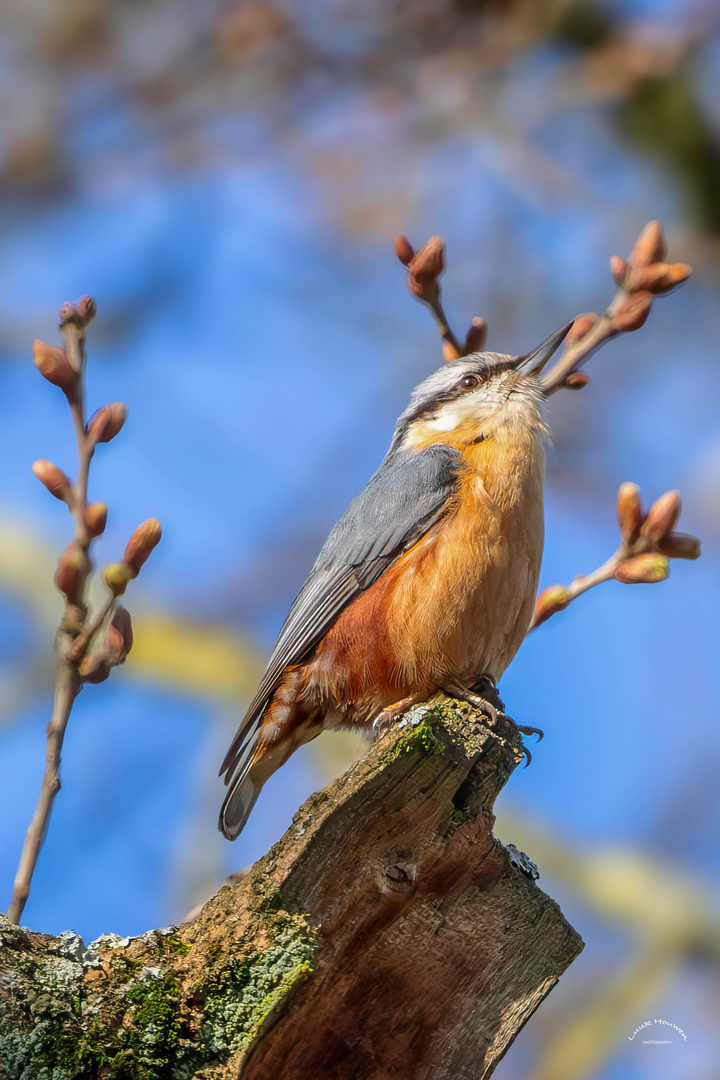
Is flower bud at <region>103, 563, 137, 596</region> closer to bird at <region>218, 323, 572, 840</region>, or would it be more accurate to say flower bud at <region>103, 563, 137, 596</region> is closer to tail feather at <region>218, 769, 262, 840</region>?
bird at <region>218, 323, 572, 840</region>

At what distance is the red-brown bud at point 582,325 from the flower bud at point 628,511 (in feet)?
1.52

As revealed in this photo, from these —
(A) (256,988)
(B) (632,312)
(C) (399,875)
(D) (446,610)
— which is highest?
(B) (632,312)

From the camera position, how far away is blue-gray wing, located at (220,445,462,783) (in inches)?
125

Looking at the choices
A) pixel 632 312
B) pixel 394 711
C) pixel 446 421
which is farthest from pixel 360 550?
pixel 632 312

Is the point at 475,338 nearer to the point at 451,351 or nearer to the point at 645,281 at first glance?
the point at 451,351

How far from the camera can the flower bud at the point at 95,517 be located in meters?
1.92

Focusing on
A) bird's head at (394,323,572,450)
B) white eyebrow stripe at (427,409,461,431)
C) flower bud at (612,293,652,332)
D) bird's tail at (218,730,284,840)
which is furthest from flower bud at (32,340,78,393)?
white eyebrow stripe at (427,409,461,431)

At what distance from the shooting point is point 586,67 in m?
5.16

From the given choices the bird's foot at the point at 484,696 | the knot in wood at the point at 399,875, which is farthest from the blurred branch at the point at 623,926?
the knot in wood at the point at 399,875

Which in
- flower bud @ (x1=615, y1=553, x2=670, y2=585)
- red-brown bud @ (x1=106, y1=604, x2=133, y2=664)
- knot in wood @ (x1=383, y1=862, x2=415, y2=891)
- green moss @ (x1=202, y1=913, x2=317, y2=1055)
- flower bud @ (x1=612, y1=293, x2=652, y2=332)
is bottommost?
green moss @ (x1=202, y1=913, x2=317, y2=1055)

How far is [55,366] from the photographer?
1906 mm

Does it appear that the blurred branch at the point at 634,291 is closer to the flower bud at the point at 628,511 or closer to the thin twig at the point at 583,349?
the thin twig at the point at 583,349

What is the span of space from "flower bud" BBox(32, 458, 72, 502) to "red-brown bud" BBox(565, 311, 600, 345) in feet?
4.66

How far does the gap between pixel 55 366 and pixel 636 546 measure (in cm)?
148
